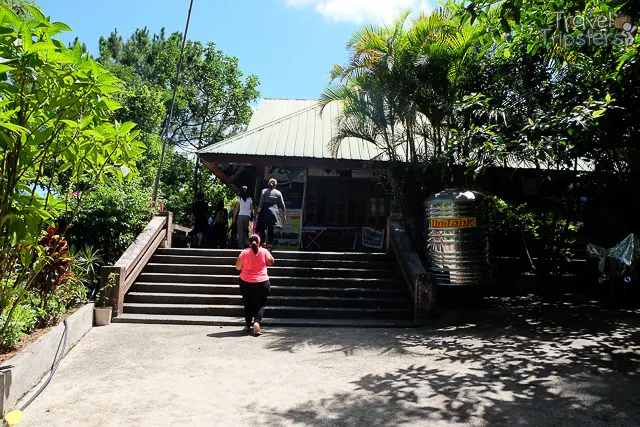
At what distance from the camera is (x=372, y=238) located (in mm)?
13648

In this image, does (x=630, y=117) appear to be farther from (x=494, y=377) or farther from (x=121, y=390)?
(x=121, y=390)

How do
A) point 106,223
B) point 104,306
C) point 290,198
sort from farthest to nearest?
1. point 290,198
2. point 106,223
3. point 104,306

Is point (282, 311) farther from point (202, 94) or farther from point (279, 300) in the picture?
point (202, 94)

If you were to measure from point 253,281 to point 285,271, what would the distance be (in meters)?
2.44

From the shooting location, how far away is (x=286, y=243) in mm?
13672

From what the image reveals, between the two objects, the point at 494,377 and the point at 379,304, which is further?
the point at 379,304

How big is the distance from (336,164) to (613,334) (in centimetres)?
781

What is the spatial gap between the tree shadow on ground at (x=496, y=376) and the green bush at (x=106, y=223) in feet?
15.8

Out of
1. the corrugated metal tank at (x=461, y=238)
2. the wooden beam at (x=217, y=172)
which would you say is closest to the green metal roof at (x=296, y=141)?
the wooden beam at (x=217, y=172)

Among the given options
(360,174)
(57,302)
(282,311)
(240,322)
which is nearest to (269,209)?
(282,311)

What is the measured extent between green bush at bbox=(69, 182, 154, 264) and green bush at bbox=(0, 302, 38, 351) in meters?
3.87

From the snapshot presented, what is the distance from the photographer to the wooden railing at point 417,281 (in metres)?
8.21

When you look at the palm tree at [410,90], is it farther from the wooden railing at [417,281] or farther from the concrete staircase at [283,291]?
the concrete staircase at [283,291]

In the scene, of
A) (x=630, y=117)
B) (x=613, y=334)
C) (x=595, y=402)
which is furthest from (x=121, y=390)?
(x=630, y=117)
